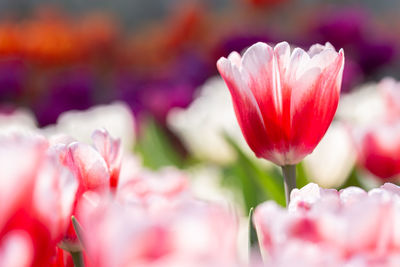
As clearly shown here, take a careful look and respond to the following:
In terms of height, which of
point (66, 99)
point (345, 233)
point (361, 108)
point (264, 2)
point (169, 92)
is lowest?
point (345, 233)

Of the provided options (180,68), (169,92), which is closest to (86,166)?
(169,92)

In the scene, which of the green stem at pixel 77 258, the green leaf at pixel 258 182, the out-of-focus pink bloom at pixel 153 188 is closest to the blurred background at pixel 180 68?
the green leaf at pixel 258 182

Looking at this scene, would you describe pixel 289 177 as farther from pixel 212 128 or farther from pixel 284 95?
pixel 212 128

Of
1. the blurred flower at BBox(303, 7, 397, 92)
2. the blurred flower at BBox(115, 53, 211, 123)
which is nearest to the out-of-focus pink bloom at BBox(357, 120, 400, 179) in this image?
the blurred flower at BBox(115, 53, 211, 123)

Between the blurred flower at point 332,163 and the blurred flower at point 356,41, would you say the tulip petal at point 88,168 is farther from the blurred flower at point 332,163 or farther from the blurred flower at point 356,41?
the blurred flower at point 356,41

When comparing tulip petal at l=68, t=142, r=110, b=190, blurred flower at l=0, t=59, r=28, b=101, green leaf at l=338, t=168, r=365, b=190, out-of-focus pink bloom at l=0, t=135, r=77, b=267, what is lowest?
out-of-focus pink bloom at l=0, t=135, r=77, b=267

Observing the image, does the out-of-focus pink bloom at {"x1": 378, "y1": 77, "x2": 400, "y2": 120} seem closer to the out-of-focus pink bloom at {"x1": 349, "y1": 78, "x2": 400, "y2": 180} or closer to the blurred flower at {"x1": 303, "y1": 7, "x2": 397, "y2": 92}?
the out-of-focus pink bloom at {"x1": 349, "y1": 78, "x2": 400, "y2": 180}

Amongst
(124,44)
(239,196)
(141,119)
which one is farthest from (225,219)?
(124,44)
